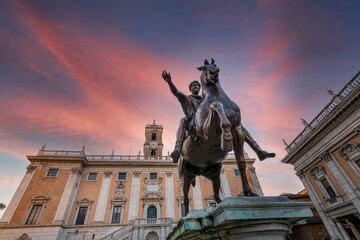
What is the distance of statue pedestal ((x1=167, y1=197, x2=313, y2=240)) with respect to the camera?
1.79 meters

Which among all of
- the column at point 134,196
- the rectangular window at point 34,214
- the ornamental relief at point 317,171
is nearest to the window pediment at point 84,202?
the rectangular window at point 34,214

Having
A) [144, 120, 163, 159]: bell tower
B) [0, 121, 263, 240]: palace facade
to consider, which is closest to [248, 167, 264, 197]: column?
[0, 121, 263, 240]: palace facade

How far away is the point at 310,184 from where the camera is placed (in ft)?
55.8

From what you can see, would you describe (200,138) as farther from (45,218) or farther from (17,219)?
(17,219)

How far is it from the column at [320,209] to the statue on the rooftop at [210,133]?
17.6 m

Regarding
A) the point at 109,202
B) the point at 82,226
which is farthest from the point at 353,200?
the point at 82,226

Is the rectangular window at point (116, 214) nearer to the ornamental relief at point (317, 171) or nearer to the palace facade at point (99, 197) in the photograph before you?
the palace facade at point (99, 197)

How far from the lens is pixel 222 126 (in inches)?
87.7

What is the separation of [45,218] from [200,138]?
23670 millimetres

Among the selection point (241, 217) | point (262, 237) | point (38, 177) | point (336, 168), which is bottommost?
point (262, 237)

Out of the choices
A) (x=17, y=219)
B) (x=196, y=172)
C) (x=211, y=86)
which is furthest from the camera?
(x=17, y=219)

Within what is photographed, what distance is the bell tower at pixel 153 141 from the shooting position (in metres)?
31.5

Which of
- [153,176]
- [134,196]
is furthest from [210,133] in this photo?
[153,176]

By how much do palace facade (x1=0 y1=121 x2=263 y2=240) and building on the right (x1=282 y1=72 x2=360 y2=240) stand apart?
953 cm
